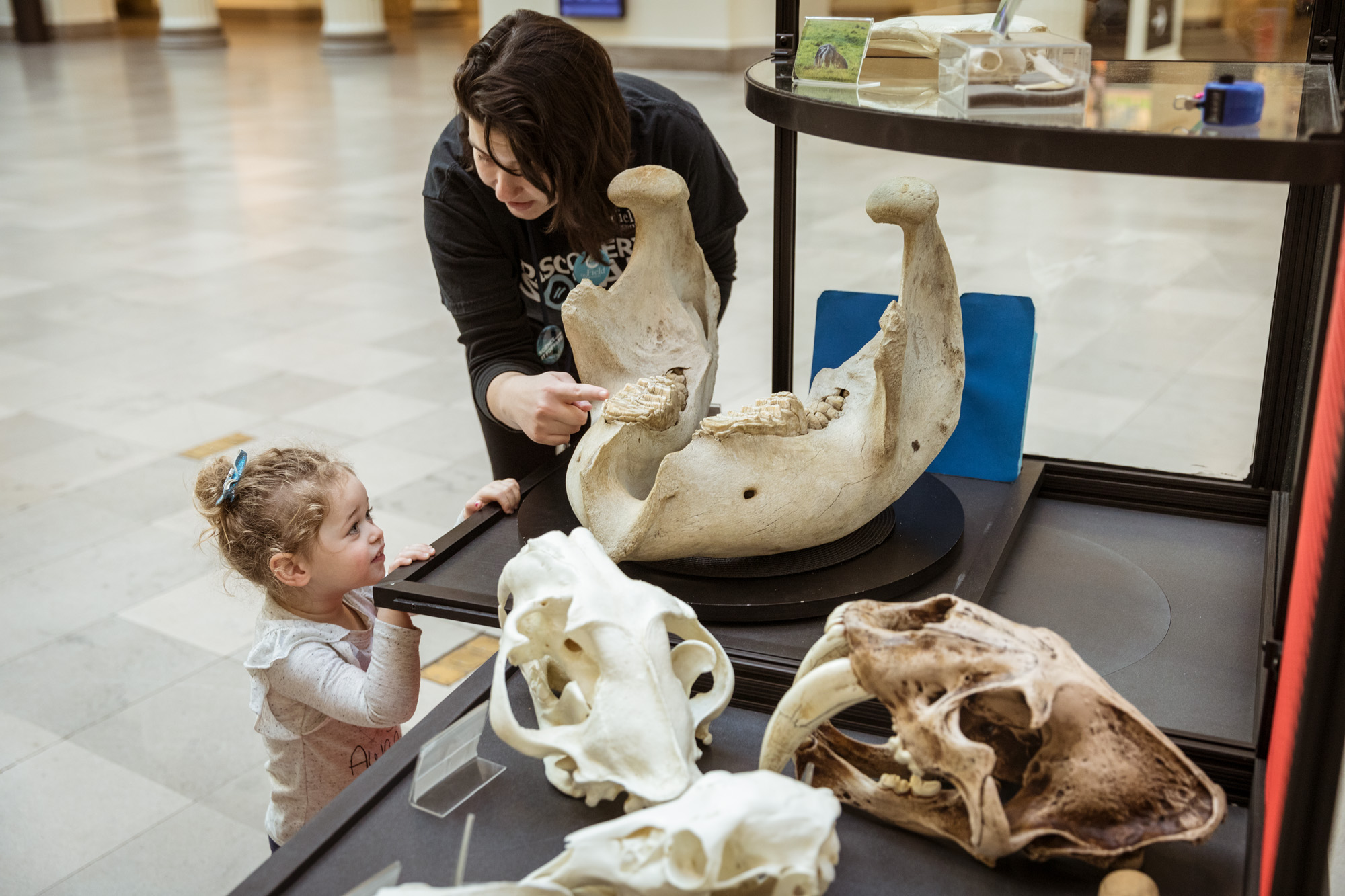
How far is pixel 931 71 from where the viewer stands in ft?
4.52

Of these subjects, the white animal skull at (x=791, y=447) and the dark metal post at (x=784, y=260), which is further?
the dark metal post at (x=784, y=260)

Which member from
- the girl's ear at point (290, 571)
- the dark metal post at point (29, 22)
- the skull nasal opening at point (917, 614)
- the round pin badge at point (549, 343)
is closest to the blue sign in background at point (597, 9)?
the dark metal post at point (29, 22)

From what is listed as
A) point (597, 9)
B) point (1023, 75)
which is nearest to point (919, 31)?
point (1023, 75)

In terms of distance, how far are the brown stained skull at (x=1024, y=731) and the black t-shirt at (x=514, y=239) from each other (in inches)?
42.4

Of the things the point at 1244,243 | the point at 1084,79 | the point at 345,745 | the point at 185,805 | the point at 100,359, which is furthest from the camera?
the point at 1244,243

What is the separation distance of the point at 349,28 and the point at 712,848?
16.4m

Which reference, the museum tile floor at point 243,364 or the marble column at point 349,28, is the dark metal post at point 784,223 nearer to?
the museum tile floor at point 243,364

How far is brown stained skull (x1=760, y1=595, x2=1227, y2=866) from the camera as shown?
3.25 ft

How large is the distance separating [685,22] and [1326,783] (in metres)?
12.9

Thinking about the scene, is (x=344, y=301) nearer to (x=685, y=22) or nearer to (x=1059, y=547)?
(x=1059, y=547)

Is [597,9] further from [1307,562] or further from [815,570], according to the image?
[1307,562]

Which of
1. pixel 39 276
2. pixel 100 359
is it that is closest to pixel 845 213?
pixel 100 359

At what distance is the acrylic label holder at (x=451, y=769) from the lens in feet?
3.83

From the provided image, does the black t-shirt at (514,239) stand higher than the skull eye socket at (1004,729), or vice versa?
the black t-shirt at (514,239)
